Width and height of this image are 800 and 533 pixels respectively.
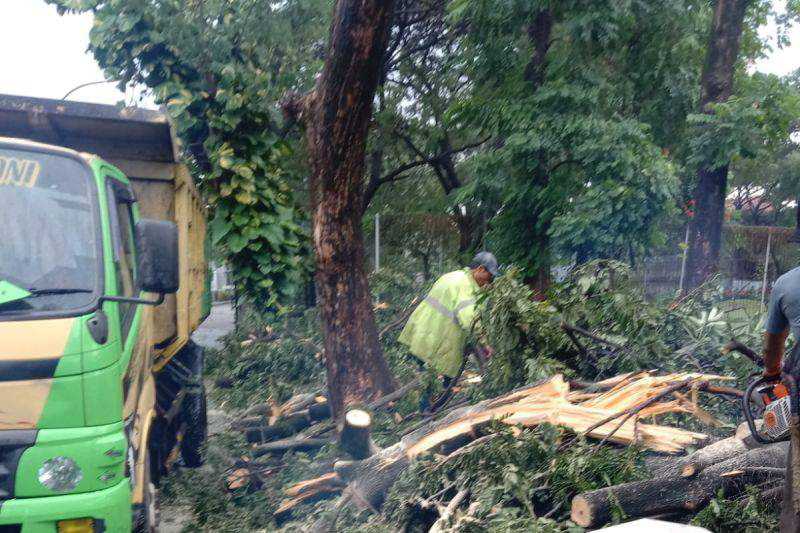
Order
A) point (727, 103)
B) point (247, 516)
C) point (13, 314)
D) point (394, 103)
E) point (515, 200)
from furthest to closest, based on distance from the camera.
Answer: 1. point (394, 103)
2. point (515, 200)
3. point (727, 103)
4. point (247, 516)
5. point (13, 314)

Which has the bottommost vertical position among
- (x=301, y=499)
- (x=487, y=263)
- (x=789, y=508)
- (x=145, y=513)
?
(x=301, y=499)

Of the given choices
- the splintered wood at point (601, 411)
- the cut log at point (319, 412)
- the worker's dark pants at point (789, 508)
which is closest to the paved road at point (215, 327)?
the cut log at point (319, 412)

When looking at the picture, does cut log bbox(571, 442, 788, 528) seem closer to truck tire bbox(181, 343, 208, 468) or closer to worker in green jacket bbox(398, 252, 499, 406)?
worker in green jacket bbox(398, 252, 499, 406)

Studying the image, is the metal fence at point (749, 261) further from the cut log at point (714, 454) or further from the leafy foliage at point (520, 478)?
the leafy foliage at point (520, 478)

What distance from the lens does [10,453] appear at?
291 cm

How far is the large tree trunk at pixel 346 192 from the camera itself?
550 centimetres

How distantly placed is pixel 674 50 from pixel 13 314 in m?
9.88

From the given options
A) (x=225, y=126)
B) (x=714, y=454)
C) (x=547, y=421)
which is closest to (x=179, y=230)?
(x=225, y=126)

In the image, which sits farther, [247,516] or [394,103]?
[394,103]

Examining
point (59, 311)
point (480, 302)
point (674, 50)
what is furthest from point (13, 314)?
point (674, 50)

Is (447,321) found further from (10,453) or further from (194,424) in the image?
(10,453)

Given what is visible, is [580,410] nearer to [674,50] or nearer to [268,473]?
[268,473]

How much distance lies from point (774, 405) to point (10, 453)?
3.46 meters

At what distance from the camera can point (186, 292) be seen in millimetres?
5504
